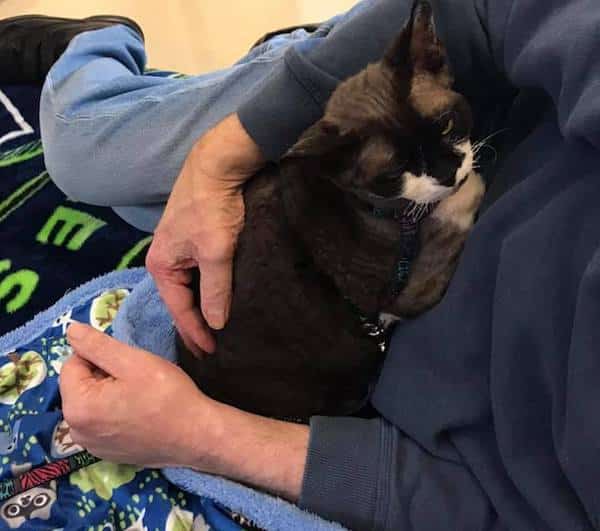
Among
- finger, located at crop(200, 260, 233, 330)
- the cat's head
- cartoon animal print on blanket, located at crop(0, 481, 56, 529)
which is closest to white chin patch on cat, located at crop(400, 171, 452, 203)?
the cat's head

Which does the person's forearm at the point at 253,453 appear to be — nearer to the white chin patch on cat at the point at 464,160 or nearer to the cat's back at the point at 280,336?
the cat's back at the point at 280,336

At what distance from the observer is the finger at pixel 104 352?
2.89 feet

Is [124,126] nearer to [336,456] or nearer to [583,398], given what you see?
[336,456]

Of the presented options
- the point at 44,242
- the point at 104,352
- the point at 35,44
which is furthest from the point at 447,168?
the point at 35,44

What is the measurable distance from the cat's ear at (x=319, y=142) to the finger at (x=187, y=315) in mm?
319

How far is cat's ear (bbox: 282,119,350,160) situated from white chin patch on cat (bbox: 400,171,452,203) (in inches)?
3.9

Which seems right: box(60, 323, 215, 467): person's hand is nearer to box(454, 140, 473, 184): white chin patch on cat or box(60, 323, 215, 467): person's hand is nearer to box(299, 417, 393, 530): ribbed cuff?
box(299, 417, 393, 530): ribbed cuff

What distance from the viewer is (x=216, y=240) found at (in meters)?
0.89

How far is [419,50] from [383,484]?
1.63 feet

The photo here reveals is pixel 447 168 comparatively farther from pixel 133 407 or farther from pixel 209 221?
pixel 133 407

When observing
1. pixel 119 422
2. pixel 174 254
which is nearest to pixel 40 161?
pixel 174 254

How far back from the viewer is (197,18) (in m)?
2.33

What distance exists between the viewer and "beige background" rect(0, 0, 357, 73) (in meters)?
2.21

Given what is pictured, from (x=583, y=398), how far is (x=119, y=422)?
0.53m
